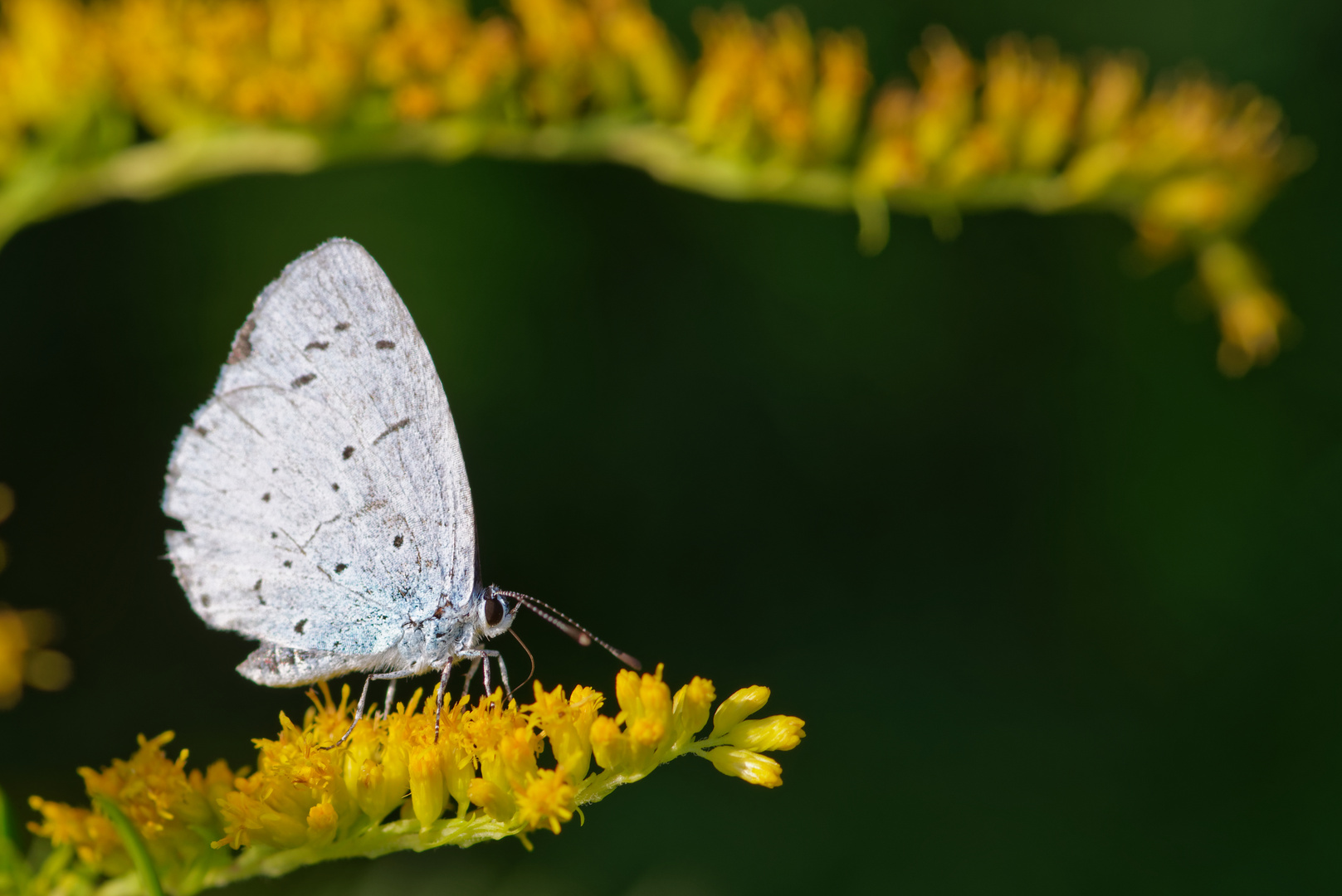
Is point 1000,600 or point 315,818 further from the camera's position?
point 1000,600

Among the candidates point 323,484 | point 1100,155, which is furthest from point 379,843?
point 1100,155

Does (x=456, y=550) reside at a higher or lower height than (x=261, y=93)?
lower

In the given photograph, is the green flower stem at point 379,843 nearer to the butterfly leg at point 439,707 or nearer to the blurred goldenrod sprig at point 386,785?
the blurred goldenrod sprig at point 386,785

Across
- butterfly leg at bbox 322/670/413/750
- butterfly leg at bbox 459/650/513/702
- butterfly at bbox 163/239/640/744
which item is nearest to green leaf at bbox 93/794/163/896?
butterfly leg at bbox 322/670/413/750

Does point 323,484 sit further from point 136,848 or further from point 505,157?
point 505,157

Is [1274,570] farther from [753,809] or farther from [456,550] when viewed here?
[456,550]

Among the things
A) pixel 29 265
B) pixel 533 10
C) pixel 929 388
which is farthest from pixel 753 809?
pixel 29 265

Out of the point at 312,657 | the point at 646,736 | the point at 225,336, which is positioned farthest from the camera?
the point at 225,336
